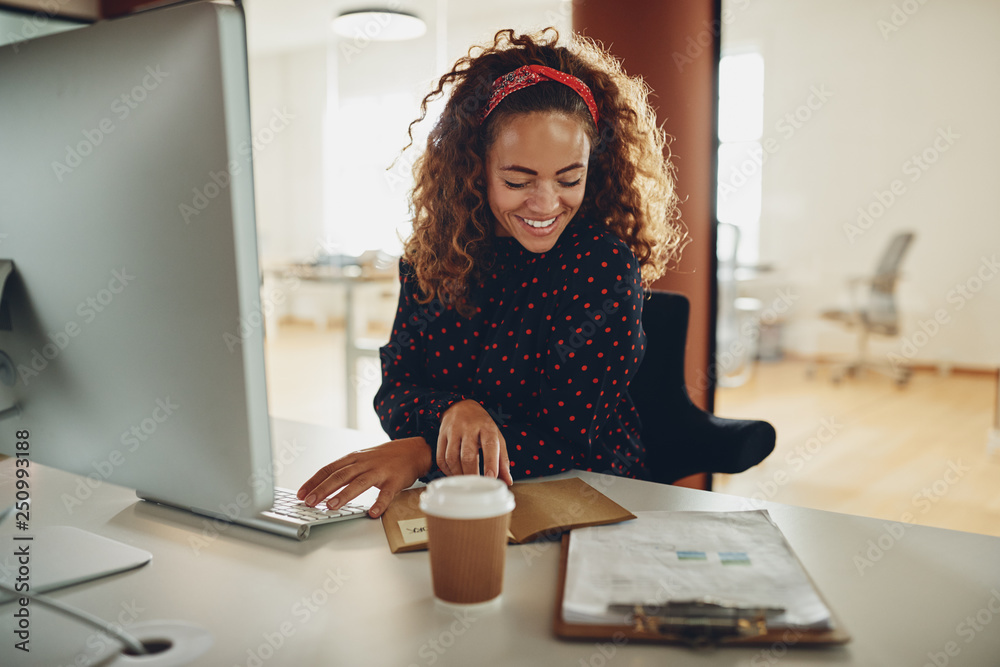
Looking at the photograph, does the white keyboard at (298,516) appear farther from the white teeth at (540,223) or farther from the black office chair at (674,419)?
the black office chair at (674,419)

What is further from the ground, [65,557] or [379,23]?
[379,23]

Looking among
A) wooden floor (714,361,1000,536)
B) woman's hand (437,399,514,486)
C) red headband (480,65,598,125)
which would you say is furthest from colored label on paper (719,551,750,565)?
wooden floor (714,361,1000,536)

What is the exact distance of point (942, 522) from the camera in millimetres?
2590

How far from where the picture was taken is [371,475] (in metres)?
0.84

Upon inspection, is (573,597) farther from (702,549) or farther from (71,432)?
(71,432)

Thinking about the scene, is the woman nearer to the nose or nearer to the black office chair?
the nose

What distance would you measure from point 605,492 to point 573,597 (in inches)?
11.6

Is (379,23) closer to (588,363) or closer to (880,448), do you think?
(880,448)

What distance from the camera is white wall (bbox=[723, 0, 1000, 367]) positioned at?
188 inches

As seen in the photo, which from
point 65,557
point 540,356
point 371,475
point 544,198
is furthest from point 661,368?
point 65,557

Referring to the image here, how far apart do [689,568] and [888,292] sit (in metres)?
4.79

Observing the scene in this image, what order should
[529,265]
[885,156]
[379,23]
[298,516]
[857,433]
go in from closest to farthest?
[298,516]
[529,265]
[857,433]
[379,23]
[885,156]

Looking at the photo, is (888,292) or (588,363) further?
(888,292)

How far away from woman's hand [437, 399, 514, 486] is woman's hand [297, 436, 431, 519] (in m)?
0.04
